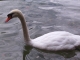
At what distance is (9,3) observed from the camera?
10.2 m

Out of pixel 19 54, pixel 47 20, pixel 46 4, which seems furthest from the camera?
pixel 46 4

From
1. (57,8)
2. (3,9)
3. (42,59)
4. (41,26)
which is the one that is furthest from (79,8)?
(42,59)

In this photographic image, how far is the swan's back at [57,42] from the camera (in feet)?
17.4

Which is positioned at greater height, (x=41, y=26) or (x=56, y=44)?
(x=56, y=44)

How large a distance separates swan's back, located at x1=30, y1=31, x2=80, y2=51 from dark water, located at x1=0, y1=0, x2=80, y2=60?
0.21 m

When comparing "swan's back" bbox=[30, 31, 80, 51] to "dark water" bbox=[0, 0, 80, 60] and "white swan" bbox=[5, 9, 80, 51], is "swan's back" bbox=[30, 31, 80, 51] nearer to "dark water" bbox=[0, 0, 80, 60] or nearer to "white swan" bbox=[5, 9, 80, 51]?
"white swan" bbox=[5, 9, 80, 51]

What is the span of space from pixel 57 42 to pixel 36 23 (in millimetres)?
2514

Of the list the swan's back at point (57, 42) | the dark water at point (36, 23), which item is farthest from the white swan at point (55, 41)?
the dark water at point (36, 23)

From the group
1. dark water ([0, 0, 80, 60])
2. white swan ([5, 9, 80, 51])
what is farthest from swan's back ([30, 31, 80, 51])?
dark water ([0, 0, 80, 60])

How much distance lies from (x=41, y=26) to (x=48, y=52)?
83.0 inches

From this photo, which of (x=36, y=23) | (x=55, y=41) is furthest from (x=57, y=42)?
(x=36, y=23)

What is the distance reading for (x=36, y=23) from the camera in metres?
7.68

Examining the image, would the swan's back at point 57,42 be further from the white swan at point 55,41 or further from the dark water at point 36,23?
the dark water at point 36,23

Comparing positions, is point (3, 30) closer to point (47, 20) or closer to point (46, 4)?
point (47, 20)
